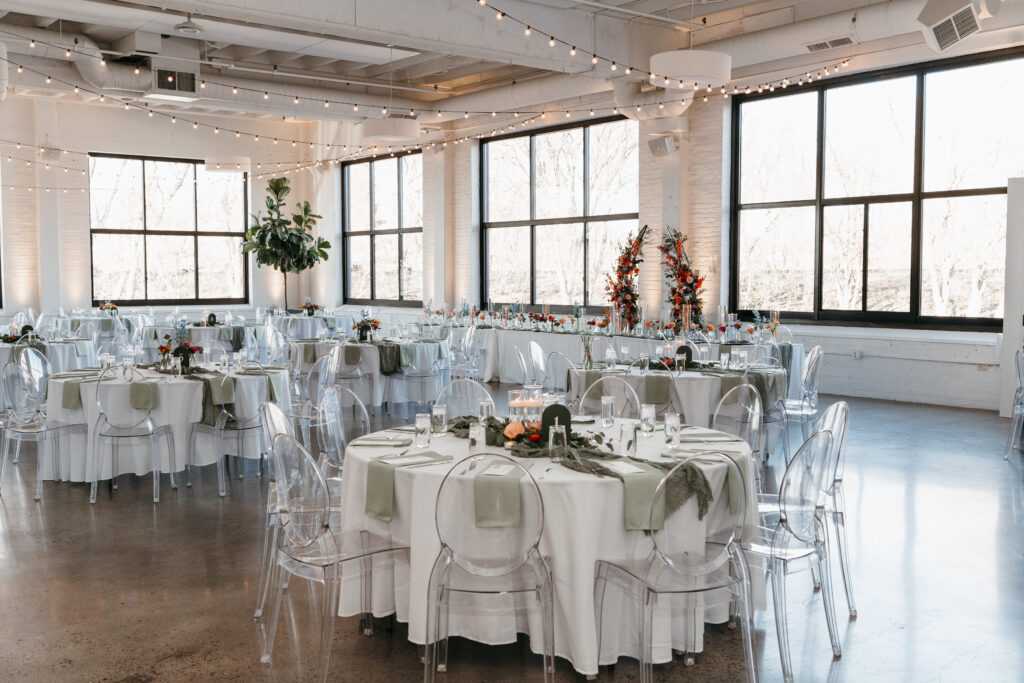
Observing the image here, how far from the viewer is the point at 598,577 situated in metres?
3.59

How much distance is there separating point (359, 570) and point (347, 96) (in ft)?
38.4

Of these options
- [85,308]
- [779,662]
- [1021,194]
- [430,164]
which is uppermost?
[430,164]

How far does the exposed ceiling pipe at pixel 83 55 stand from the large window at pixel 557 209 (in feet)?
19.3

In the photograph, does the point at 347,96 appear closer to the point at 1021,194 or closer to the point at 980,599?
the point at 1021,194

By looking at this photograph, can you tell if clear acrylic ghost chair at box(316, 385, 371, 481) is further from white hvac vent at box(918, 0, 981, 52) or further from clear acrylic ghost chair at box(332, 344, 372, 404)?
white hvac vent at box(918, 0, 981, 52)

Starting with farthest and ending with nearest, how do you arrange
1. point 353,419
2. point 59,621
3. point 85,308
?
point 85,308
point 353,419
point 59,621

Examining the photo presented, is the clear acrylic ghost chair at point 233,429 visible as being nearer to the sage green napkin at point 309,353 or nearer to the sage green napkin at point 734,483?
the sage green napkin at point 309,353

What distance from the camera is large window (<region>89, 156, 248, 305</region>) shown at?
55.5 feet

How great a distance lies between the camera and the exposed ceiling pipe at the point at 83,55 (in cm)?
1110

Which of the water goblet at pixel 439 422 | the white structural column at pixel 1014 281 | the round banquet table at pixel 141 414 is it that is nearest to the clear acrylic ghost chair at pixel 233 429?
the round banquet table at pixel 141 414

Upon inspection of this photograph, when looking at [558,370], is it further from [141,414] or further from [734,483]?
[734,483]

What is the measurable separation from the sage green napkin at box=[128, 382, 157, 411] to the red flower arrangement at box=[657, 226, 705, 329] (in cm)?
600

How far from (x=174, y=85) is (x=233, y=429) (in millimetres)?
6913

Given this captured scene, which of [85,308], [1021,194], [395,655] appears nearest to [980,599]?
[395,655]
